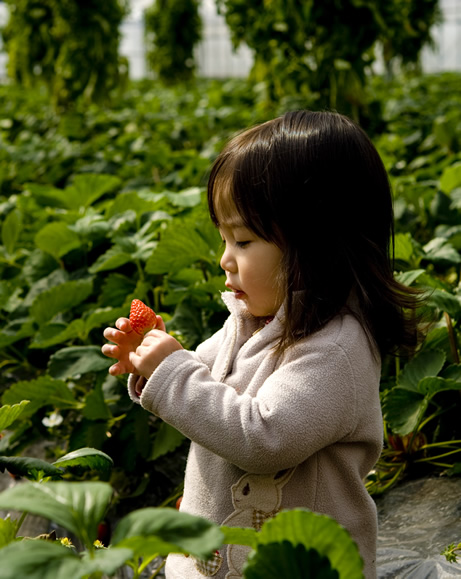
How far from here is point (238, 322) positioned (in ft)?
4.40

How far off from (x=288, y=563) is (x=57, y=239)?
1892 mm

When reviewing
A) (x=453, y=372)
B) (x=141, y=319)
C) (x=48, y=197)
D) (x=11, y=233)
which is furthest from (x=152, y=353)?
(x=48, y=197)

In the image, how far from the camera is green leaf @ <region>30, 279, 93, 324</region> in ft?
7.06

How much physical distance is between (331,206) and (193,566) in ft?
2.06

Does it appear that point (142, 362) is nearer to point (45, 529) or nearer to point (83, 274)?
point (45, 529)

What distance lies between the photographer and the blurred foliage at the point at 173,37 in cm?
1612

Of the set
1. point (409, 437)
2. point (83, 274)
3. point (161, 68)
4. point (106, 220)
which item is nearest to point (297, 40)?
point (106, 220)

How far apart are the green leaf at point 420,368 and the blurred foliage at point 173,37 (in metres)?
15.1

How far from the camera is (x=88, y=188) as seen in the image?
117 inches

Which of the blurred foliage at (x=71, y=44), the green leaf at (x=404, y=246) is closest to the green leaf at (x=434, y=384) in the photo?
the green leaf at (x=404, y=246)

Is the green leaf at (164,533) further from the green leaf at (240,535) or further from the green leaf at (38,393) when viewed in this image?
the green leaf at (38,393)

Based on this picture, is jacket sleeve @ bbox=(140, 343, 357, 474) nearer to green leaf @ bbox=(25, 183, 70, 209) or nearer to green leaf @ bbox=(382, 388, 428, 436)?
green leaf @ bbox=(382, 388, 428, 436)

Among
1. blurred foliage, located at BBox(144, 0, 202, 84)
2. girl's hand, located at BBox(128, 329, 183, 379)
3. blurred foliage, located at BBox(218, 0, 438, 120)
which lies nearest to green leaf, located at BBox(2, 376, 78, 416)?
girl's hand, located at BBox(128, 329, 183, 379)

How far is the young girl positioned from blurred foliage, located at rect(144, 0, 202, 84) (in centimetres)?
1548
